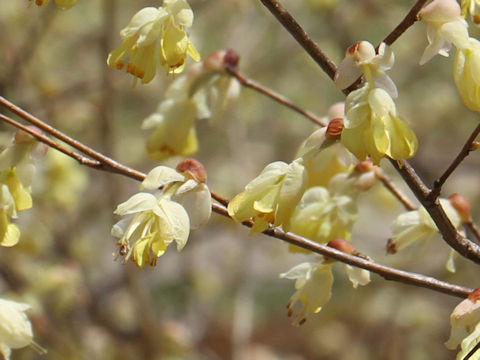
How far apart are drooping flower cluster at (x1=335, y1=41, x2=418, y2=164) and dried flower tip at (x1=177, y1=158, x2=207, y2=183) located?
0.25 m

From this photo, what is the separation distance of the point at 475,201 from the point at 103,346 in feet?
5.98

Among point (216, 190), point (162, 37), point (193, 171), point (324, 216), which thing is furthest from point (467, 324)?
point (216, 190)

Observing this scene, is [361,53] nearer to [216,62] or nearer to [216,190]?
[216,62]

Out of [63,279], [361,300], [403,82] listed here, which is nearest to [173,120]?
[63,279]

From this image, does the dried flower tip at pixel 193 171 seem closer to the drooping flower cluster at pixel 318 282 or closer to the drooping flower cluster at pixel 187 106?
the drooping flower cluster at pixel 318 282

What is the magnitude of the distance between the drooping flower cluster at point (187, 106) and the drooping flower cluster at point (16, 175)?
0.40 m

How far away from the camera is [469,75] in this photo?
3.49ft

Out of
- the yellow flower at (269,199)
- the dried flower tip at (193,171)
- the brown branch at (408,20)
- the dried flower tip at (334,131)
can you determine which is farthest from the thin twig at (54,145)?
the brown branch at (408,20)

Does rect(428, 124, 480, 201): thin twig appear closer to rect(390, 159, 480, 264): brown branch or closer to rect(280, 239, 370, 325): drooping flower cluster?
rect(390, 159, 480, 264): brown branch

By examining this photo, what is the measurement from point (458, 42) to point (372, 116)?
0.17 m

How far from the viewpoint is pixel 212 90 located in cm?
169

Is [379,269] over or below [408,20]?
below

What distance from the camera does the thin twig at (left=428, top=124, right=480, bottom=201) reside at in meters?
1.02

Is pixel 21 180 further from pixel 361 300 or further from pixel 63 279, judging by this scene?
pixel 361 300
